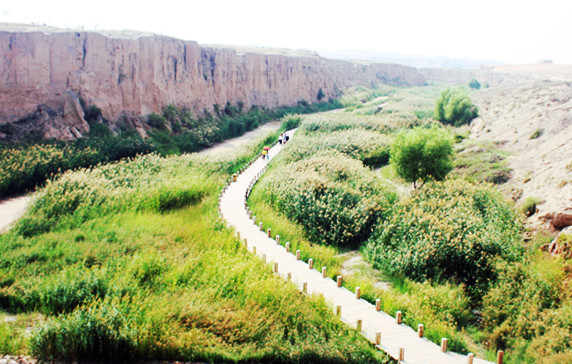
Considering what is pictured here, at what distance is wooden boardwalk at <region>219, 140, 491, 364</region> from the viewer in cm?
885

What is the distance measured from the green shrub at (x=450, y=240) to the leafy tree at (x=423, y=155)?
12.5 ft

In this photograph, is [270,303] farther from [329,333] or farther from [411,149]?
[411,149]

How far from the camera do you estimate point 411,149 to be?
20.8 meters

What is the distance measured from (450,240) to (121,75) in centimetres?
2651

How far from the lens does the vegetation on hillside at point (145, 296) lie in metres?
8.40

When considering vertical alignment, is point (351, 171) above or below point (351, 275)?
above

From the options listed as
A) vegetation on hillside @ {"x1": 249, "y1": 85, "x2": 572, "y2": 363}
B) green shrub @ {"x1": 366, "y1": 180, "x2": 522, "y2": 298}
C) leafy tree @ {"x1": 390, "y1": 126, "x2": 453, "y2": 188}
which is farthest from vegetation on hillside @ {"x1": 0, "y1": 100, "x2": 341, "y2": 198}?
green shrub @ {"x1": 366, "y1": 180, "x2": 522, "y2": 298}

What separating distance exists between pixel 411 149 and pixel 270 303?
1335 cm

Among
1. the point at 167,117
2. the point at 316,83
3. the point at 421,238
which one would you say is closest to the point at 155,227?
the point at 421,238

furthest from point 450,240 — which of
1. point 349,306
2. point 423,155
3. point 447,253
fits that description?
point 423,155

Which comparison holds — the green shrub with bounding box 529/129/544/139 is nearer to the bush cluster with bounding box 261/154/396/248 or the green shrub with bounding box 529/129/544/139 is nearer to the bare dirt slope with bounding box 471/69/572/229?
the bare dirt slope with bounding box 471/69/572/229

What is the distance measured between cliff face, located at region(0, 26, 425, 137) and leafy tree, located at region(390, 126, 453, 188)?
19149mm

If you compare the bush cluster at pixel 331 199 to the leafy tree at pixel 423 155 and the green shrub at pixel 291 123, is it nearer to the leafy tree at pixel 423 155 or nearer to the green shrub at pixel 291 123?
the leafy tree at pixel 423 155

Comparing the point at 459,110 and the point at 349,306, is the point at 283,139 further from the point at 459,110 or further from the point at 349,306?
the point at 349,306
